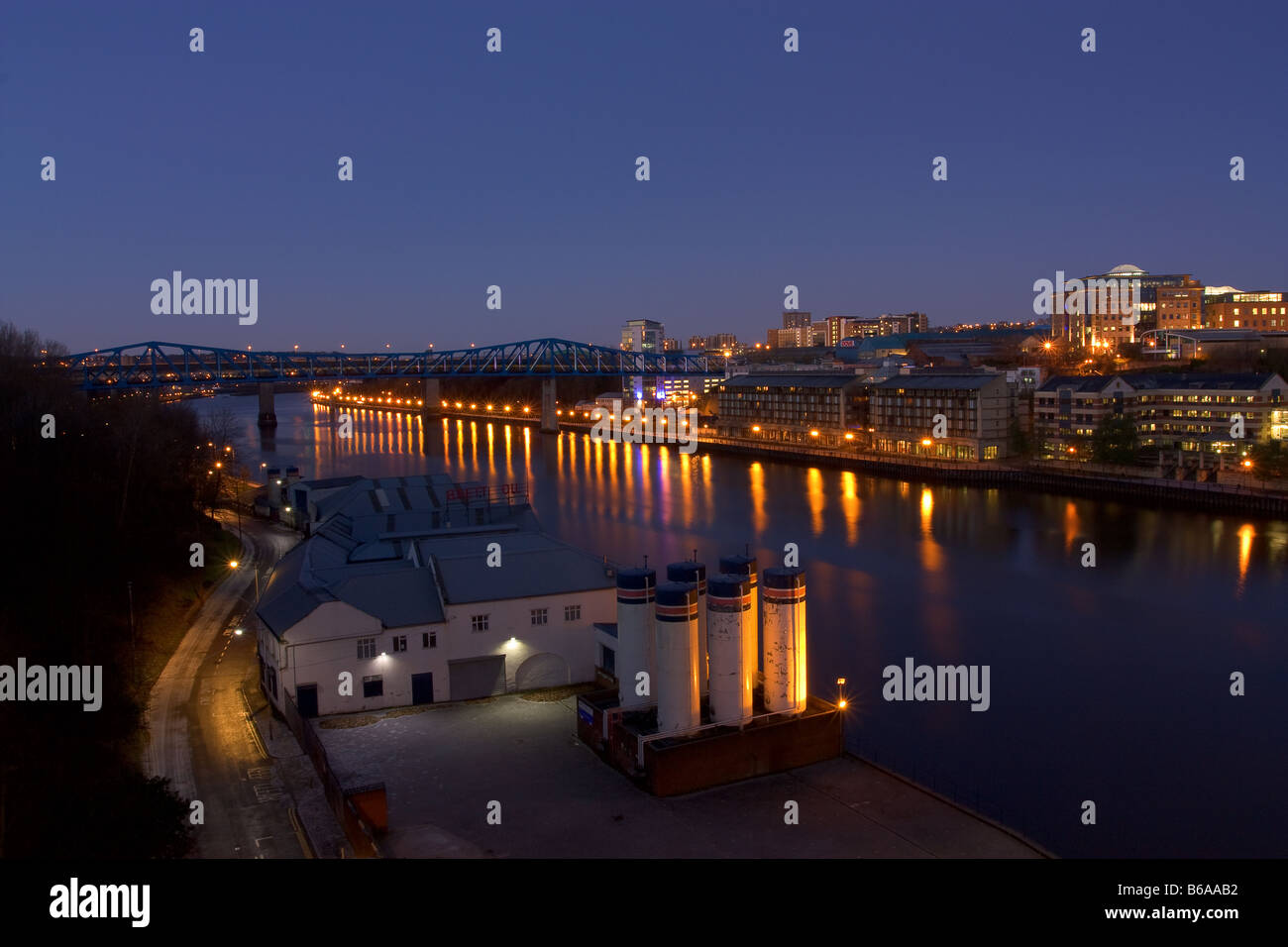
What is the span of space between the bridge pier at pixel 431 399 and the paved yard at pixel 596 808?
35.1 metres

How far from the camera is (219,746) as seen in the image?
5.19m

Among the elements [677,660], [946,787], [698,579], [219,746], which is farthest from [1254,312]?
[219,746]

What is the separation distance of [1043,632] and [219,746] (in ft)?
20.8

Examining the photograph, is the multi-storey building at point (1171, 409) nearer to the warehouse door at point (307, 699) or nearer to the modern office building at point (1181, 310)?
the warehouse door at point (307, 699)

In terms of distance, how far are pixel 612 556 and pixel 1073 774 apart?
6820mm

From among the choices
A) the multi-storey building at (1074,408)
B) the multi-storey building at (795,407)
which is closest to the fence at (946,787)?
the multi-storey building at (1074,408)

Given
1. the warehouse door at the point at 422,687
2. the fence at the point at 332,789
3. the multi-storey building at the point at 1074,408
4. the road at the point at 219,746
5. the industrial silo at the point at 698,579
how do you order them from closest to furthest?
the fence at the point at 332,789, the road at the point at 219,746, the industrial silo at the point at 698,579, the warehouse door at the point at 422,687, the multi-storey building at the point at 1074,408

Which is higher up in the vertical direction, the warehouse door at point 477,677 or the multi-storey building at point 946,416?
the multi-storey building at point 946,416

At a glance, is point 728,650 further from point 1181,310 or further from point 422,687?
point 1181,310

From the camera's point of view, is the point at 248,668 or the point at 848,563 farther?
the point at 848,563

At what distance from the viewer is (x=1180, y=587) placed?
988cm

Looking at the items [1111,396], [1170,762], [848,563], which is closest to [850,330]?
[1111,396]

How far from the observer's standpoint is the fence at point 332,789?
3.95m

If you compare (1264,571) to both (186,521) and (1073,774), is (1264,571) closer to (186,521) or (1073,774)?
(1073,774)
